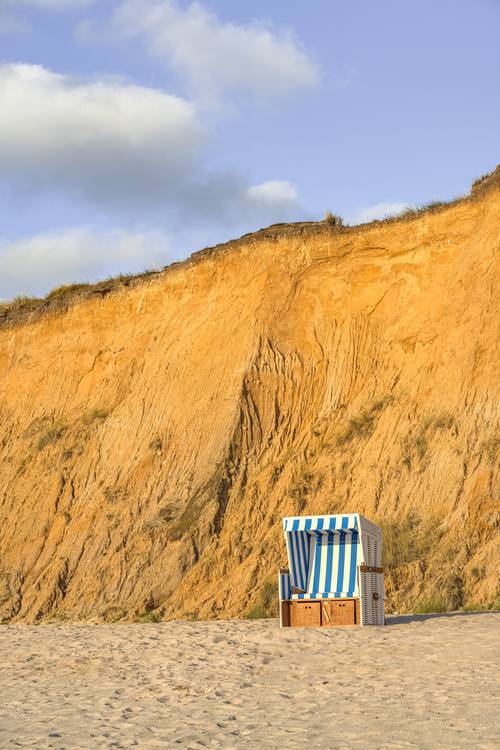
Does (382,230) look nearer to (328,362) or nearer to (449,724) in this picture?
(328,362)

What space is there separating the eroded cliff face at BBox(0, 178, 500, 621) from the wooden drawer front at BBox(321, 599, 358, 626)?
2826mm

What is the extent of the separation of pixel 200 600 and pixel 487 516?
20.1ft

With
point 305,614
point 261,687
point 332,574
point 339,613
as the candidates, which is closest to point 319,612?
point 305,614

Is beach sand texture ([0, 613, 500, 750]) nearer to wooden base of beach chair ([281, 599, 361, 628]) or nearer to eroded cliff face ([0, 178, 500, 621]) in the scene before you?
wooden base of beach chair ([281, 599, 361, 628])

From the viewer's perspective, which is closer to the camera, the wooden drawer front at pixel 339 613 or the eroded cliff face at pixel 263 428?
the wooden drawer front at pixel 339 613

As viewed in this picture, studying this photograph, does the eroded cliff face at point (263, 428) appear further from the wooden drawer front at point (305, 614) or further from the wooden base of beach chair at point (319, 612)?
the wooden drawer front at point (305, 614)

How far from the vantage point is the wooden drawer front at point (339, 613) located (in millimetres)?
15641

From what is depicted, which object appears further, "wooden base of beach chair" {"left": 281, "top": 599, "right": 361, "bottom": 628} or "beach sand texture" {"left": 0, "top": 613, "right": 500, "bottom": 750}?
"wooden base of beach chair" {"left": 281, "top": 599, "right": 361, "bottom": 628}

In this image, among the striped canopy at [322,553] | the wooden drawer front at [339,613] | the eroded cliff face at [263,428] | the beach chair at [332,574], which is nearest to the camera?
the wooden drawer front at [339,613]

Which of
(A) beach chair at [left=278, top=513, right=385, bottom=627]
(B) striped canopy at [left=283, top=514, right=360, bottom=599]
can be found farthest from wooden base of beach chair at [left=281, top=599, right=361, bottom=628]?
(B) striped canopy at [left=283, top=514, right=360, bottom=599]

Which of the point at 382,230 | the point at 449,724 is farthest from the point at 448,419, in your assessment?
the point at 449,724

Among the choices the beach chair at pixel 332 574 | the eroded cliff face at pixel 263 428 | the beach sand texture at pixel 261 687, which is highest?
the eroded cliff face at pixel 263 428

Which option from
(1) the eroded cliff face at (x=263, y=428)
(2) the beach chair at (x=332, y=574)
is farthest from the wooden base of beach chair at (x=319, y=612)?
(1) the eroded cliff face at (x=263, y=428)

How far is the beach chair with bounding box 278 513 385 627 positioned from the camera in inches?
620
